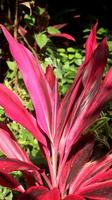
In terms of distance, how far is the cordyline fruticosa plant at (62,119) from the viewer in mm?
1370

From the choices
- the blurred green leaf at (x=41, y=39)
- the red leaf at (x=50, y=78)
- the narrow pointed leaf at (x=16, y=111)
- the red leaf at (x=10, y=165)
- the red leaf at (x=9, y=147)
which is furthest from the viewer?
the blurred green leaf at (x=41, y=39)

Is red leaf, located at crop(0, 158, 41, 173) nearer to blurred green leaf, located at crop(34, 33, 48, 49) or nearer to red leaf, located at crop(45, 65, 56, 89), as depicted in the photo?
red leaf, located at crop(45, 65, 56, 89)

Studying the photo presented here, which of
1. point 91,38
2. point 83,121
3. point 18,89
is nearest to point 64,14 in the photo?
point 18,89

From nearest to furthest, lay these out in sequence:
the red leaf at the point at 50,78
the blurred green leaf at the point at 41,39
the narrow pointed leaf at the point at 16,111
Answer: the narrow pointed leaf at the point at 16,111 → the red leaf at the point at 50,78 → the blurred green leaf at the point at 41,39

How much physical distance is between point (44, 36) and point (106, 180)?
1.70m

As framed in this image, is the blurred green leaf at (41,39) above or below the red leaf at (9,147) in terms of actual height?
below

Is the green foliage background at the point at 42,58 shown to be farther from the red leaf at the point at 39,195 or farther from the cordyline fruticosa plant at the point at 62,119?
the red leaf at the point at 39,195

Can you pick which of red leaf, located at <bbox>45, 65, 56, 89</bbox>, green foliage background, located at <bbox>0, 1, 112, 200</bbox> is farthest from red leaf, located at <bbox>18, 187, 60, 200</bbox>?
green foliage background, located at <bbox>0, 1, 112, 200</bbox>

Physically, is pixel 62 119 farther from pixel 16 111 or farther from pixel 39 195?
pixel 39 195

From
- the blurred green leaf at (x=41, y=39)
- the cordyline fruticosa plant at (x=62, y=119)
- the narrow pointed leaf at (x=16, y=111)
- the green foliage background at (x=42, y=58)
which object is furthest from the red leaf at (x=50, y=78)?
the blurred green leaf at (x=41, y=39)

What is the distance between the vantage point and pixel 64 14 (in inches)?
152

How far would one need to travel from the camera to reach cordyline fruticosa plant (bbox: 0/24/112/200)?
137 centimetres

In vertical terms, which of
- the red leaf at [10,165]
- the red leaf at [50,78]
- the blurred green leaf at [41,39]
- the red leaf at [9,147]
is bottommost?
the blurred green leaf at [41,39]

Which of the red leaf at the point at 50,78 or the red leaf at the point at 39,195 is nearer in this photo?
the red leaf at the point at 39,195
